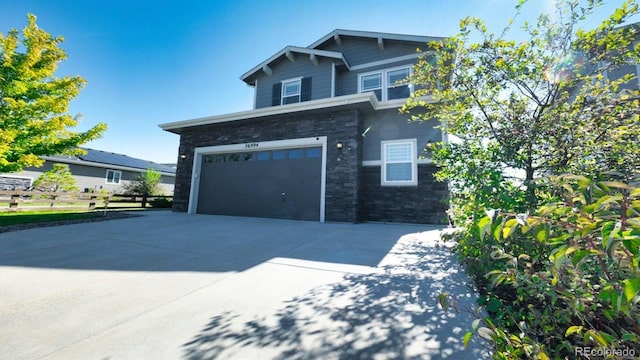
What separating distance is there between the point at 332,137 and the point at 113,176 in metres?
21.0

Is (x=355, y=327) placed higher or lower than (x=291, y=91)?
lower

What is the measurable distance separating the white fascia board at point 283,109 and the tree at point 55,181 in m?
9.45

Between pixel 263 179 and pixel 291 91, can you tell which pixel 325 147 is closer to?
pixel 263 179

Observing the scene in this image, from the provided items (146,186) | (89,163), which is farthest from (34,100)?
(89,163)

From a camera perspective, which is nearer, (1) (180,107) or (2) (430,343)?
(2) (430,343)

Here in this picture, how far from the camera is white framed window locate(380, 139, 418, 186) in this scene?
26.6 ft

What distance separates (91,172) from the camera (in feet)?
59.4

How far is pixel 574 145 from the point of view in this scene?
9.09 feet

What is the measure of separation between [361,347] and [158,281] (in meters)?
2.39

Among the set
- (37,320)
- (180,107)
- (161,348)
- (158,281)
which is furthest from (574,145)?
(180,107)

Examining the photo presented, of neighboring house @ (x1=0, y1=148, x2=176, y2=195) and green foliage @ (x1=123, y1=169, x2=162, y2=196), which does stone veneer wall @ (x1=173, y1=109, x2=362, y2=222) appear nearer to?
green foliage @ (x1=123, y1=169, x2=162, y2=196)

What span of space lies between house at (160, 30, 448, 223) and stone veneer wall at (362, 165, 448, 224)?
1.3 inches

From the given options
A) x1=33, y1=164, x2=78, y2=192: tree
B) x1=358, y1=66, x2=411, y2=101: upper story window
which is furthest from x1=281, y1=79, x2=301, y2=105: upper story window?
x1=33, y1=164, x2=78, y2=192: tree

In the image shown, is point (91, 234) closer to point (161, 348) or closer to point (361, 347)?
point (161, 348)
